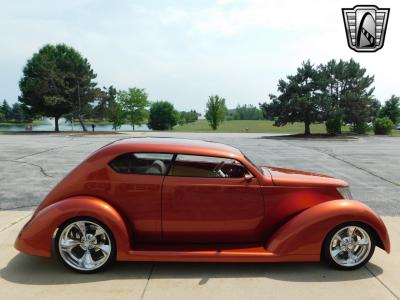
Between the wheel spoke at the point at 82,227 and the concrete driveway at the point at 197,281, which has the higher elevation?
the wheel spoke at the point at 82,227

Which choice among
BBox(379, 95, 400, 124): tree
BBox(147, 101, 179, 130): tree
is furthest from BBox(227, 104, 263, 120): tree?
BBox(379, 95, 400, 124): tree

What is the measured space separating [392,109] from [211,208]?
4497 centimetres

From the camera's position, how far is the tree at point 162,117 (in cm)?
7231

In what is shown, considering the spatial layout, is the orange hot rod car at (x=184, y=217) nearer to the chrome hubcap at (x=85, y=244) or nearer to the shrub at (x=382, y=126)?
the chrome hubcap at (x=85, y=244)

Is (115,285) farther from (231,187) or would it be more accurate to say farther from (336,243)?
(336,243)

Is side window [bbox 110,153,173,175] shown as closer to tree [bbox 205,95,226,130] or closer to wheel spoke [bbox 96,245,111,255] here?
wheel spoke [bbox 96,245,111,255]

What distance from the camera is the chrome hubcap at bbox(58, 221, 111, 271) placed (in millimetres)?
3979

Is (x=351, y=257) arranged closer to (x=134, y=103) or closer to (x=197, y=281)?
(x=197, y=281)

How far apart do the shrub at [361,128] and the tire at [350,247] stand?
30848mm

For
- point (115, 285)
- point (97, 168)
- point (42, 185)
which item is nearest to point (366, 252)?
point (115, 285)

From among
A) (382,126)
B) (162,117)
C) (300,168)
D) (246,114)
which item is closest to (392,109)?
(382,126)

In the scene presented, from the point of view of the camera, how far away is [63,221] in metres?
3.93

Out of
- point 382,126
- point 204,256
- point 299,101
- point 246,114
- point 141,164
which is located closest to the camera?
point 204,256

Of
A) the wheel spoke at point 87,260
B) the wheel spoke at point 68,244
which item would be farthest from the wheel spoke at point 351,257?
the wheel spoke at point 68,244
